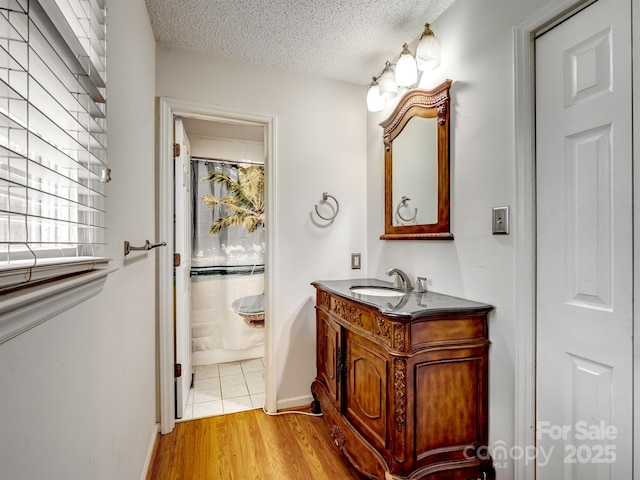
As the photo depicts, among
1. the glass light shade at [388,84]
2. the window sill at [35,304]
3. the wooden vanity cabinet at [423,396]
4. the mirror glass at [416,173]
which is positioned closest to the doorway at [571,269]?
the wooden vanity cabinet at [423,396]

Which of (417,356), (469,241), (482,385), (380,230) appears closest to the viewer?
(417,356)

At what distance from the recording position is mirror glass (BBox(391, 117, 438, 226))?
172 centimetres

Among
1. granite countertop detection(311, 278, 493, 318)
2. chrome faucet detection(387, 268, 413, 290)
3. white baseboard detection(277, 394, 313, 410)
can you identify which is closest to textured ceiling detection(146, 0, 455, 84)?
chrome faucet detection(387, 268, 413, 290)

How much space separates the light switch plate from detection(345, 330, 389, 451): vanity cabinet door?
73cm

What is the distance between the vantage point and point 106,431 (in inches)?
37.2

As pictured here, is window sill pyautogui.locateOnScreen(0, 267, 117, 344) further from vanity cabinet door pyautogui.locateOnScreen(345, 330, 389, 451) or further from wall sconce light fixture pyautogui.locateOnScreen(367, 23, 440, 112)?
wall sconce light fixture pyautogui.locateOnScreen(367, 23, 440, 112)

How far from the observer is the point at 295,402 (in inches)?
87.0

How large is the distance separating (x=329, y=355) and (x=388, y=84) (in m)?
1.73

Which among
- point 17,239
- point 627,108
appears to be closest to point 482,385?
point 627,108

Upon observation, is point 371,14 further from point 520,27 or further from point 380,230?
point 380,230

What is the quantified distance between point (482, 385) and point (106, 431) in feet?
4.75

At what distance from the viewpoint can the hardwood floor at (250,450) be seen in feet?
5.19

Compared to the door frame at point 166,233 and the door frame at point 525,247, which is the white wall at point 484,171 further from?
the door frame at point 166,233

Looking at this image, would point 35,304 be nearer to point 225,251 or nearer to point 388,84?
point 388,84
